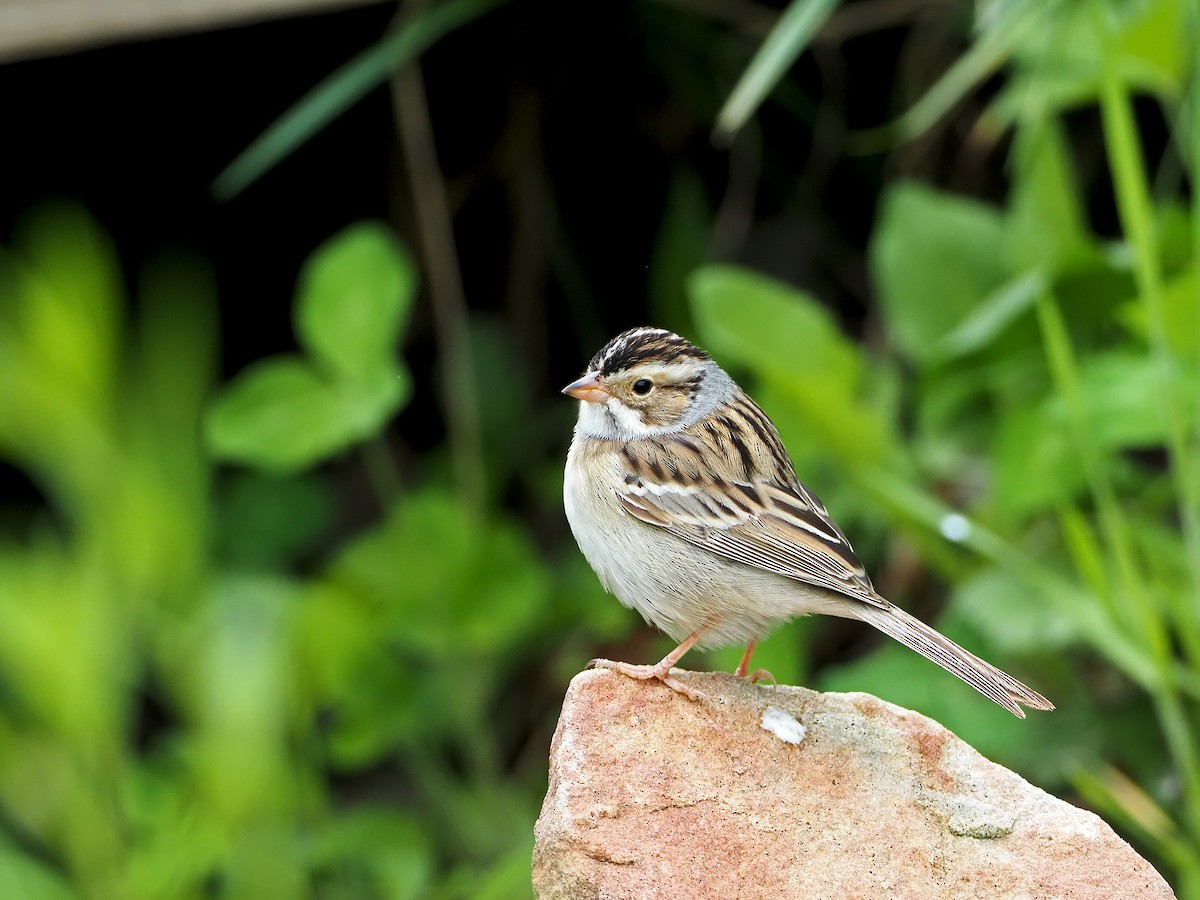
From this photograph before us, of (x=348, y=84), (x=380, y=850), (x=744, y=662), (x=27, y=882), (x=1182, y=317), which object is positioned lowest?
(x=380, y=850)

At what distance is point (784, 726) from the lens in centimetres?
268

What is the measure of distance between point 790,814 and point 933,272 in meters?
2.23

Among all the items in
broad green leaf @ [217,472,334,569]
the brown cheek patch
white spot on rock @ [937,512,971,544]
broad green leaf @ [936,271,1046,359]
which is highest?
the brown cheek patch

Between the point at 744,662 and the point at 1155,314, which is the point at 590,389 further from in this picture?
the point at 1155,314

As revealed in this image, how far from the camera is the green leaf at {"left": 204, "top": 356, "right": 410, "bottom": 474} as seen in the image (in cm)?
420

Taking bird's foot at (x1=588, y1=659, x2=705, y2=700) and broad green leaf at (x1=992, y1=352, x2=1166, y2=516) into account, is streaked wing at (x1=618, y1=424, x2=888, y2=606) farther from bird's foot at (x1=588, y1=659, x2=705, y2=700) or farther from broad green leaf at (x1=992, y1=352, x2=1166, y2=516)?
broad green leaf at (x1=992, y1=352, x2=1166, y2=516)

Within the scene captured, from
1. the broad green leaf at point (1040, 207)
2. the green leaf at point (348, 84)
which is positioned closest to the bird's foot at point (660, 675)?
the broad green leaf at point (1040, 207)

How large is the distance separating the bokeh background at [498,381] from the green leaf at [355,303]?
1cm

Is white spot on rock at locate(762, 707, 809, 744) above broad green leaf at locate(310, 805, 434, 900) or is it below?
above

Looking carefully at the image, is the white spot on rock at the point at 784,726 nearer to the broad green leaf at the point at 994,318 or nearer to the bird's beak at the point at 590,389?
the bird's beak at the point at 590,389

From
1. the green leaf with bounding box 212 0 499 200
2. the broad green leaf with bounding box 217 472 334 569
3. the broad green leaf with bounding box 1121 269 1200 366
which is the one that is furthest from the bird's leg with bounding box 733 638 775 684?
the broad green leaf with bounding box 217 472 334 569

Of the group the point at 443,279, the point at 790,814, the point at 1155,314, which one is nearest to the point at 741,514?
the point at 790,814

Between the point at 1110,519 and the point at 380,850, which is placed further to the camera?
the point at 380,850

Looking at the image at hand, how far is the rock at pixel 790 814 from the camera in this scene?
239 cm
